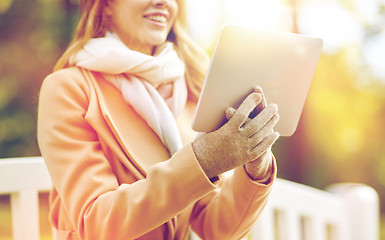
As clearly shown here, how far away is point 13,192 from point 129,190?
1.62ft

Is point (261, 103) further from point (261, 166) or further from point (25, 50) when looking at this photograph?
point (25, 50)

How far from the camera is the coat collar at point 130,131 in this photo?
3.51 ft

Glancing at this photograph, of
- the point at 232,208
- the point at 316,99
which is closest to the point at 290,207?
the point at 232,208

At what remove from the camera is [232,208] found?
3.81 feet

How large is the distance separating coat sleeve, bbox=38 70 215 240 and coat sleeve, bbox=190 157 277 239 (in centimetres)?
20

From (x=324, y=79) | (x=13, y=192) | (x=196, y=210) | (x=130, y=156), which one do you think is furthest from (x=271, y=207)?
(x=324, y=79)

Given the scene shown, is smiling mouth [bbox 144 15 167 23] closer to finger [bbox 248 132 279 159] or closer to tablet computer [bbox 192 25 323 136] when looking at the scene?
tablet computer [bbox 192 25 323 136]

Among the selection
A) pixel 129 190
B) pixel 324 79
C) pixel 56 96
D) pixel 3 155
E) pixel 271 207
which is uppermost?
pixel 56 96

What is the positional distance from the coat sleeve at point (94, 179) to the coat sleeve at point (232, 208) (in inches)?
7.8

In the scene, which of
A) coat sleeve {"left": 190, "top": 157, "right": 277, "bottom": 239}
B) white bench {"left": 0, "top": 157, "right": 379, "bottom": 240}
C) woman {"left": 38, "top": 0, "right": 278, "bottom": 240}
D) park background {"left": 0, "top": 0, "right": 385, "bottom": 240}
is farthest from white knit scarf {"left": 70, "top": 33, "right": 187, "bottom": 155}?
park background {"left": 0, "top": 0, "right": 385, "bottom": 240}

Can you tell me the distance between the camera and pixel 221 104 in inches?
36.0

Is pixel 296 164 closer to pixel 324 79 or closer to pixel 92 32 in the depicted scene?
pixel 324 79

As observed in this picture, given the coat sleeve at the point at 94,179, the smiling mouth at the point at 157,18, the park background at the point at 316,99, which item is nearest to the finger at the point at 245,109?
the coat sleeve at the point at 94,179

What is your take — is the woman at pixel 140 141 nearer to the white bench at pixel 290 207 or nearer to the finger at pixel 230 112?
the finger at pixel 230 112
